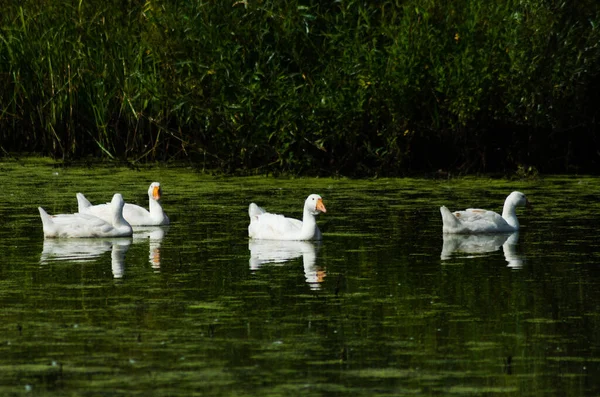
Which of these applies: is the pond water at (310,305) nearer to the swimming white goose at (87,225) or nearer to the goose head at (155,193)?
the swimming white goose at (87,225)

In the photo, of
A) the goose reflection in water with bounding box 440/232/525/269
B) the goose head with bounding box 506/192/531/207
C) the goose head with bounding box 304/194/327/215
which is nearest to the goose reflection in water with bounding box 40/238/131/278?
the goose head with bounding box 304/194/327/215

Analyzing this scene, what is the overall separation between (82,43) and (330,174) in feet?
11.5

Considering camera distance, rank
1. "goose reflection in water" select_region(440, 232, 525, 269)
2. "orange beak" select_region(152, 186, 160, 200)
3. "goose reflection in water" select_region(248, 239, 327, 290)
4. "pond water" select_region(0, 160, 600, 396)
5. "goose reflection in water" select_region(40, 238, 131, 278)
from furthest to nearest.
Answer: "orange beak" select_region(152, 186, 160, 200), "goose reflection in water" select_region(440, 232, 525, 269), "goose reflection in water" select_region(40, 238, 131, 278), "goose reflection in water" select_region(248, 239, 327, 290), "pond water" select_region(0, 160, 600, 396)

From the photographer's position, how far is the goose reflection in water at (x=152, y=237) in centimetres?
1019

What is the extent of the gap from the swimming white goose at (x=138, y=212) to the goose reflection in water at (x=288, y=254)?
50.7 inches

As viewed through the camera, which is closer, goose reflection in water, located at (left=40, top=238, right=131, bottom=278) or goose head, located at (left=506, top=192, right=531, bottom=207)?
goose reflection in water, located at (left=40, top=238, right=131, bottom=278)

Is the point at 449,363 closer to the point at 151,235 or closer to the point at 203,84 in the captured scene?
the point at 151,235

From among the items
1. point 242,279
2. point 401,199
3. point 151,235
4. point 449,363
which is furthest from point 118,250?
point 449,363

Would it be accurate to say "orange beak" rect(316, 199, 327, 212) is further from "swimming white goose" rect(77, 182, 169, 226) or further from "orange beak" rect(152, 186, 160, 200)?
"orange beak" rect(152, 186, 160, 200)

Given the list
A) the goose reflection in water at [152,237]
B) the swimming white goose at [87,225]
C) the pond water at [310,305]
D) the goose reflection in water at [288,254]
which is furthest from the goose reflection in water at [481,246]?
the swimming white goose at [87,225]

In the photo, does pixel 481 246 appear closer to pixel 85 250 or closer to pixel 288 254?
pixel 288 254

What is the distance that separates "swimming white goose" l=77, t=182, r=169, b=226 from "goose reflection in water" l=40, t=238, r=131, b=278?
597 mm

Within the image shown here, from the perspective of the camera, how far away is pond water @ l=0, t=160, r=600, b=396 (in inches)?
241

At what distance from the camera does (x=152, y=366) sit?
20.7ft
